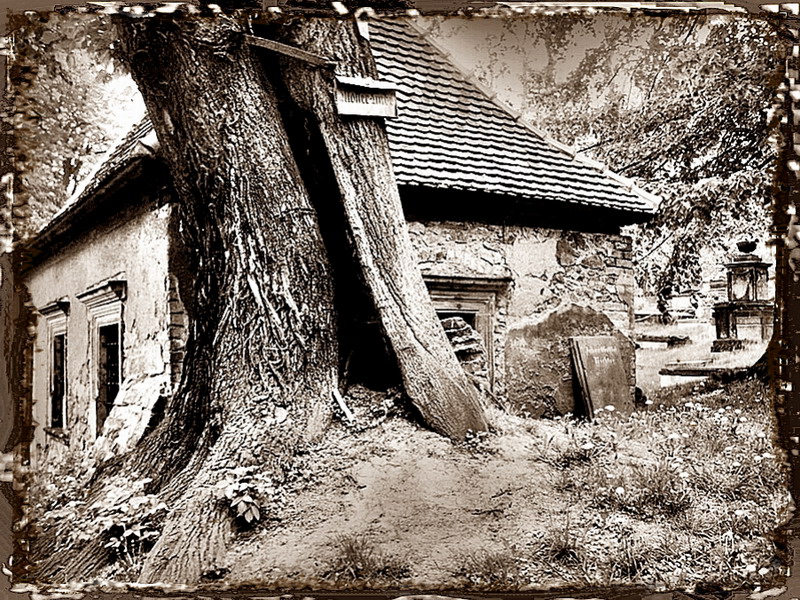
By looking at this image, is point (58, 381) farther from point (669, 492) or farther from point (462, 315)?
point (669, 492)

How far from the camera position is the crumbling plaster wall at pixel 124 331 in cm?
243

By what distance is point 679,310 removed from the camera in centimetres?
254

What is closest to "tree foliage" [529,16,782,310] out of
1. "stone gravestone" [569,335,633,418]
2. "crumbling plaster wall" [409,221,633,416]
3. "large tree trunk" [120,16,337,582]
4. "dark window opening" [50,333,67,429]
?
"crumbling plaster wall" [409,221,633,416]

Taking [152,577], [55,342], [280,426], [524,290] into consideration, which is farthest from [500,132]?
[152,577]

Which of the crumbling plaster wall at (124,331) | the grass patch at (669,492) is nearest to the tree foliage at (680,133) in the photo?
the grass patch at (669,492)

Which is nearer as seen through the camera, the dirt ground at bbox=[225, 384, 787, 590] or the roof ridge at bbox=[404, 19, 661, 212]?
the dirt ground at bbox=[225, 384, 787, 590]

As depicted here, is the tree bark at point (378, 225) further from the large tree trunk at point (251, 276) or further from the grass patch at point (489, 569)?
the grass patch at point (489, 569)

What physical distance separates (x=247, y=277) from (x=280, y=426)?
1.76ft

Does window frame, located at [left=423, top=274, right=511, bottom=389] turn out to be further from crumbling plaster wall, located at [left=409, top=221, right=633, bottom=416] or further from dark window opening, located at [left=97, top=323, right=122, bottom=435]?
dark window opening, located at [left=97, top=323, right=122, bottom=435]

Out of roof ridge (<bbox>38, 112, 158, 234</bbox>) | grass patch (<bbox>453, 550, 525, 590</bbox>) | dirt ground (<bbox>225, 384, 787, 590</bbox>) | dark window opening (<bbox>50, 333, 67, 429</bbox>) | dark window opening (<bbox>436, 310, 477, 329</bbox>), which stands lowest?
grass patch (<bbox>453, 550, 525, 590</bbox>)

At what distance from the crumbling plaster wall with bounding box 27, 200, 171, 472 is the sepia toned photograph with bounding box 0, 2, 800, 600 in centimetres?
1

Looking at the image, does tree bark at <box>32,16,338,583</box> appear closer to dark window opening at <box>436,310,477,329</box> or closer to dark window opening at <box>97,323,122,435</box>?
dark window opening at <box>97,323,122,435</box>

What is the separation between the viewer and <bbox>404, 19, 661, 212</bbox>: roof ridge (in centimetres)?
252

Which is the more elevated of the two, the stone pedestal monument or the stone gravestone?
the stone pedestal monument
